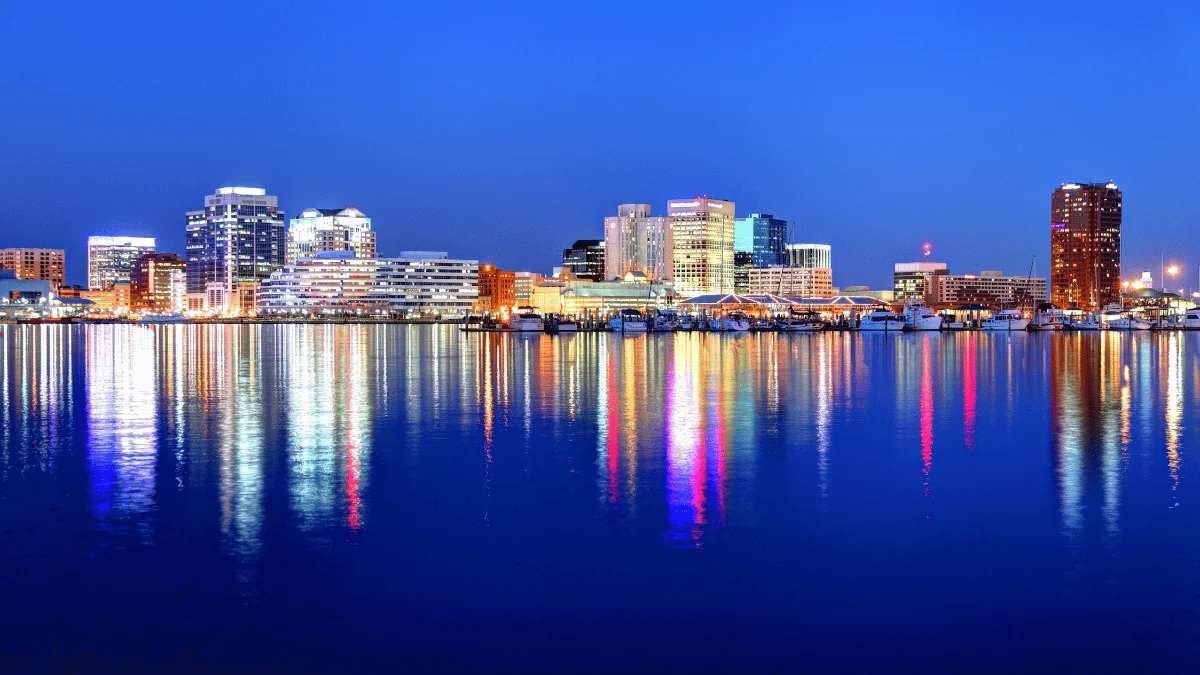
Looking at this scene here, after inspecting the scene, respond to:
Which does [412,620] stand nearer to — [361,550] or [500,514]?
[361,550]

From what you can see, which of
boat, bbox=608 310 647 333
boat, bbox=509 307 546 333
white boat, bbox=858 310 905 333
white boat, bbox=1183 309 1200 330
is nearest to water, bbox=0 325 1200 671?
boat, bbox=509 307 546 333

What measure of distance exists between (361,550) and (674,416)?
1492 centimetres

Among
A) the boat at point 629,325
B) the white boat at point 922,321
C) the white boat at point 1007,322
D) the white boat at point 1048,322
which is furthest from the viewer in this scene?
the white boat at point 1048,322

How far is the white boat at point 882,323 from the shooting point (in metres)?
128

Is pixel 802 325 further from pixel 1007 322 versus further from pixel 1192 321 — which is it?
pixel 1192 321

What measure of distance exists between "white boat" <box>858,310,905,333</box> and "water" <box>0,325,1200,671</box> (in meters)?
101

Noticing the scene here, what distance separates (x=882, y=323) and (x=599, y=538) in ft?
398

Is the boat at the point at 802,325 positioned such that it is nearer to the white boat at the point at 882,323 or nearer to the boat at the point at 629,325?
the white boat at the point at 882,323

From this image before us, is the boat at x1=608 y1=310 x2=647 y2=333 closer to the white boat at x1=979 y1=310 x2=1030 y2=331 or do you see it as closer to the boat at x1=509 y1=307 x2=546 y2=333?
the boat at x1=509 y1=307 x2=546 y2=333

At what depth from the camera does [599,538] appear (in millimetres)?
13719

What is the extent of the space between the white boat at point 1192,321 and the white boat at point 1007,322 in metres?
26.2

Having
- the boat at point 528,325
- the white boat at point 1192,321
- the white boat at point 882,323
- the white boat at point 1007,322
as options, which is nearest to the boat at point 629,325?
the boat at point 528,325

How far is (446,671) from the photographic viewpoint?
365 inches

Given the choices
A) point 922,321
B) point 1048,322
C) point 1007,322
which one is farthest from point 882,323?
point 1048,322
